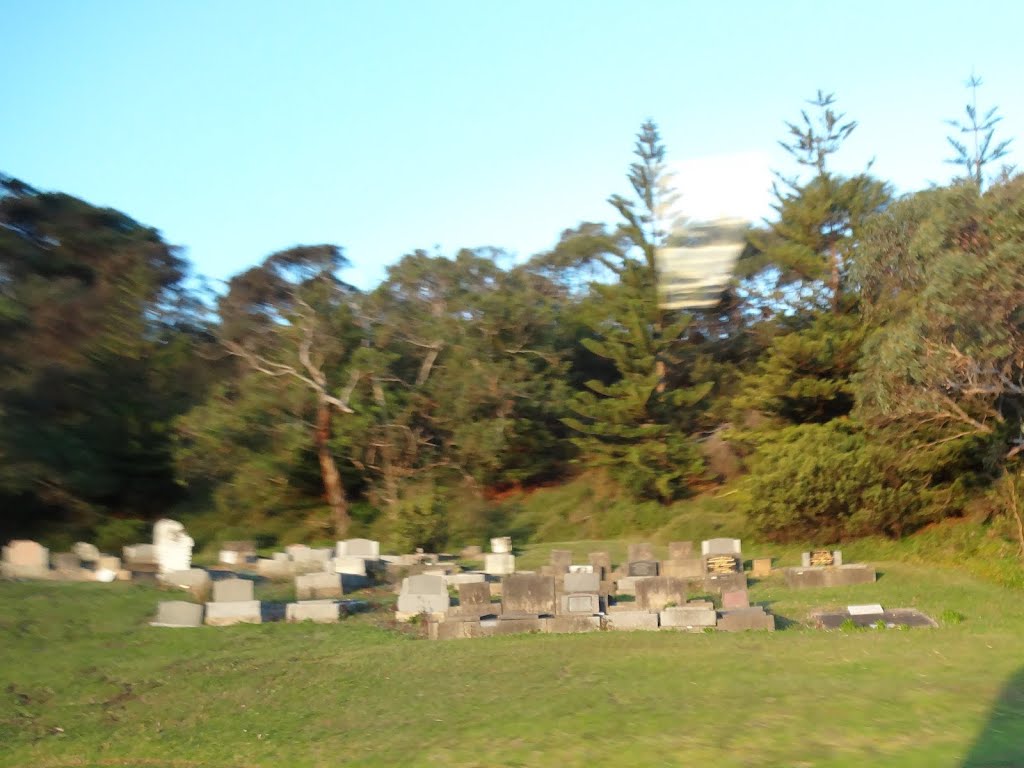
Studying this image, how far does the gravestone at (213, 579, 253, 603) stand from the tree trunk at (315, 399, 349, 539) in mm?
15194

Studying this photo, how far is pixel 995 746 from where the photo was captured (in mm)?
5598

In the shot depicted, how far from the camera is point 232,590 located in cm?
1401

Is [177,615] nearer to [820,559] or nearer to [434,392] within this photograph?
[820,559]

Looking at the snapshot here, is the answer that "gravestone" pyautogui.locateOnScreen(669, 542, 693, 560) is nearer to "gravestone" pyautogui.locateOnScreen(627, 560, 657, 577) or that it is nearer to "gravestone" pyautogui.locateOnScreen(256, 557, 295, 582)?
"gravestone" pyautogui.locateOnScreen(627, 560, 657, 577)

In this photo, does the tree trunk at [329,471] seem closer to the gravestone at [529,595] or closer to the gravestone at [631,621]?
the gravestone at [529,595]

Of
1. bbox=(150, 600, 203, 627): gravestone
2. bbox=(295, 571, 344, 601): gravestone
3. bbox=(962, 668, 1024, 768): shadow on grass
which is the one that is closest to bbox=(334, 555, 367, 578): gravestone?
bbox=(295, 571, 344, 601): gravestone

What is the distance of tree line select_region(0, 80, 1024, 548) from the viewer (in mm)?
23672

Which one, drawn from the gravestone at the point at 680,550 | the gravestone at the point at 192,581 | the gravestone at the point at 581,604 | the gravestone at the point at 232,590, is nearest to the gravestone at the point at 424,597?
the gravestone at the point at 581,604

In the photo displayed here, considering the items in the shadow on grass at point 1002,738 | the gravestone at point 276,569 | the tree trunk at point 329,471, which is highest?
the tree trunk at point 329,471

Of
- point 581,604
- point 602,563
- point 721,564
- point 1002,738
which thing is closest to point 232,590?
point 581,604

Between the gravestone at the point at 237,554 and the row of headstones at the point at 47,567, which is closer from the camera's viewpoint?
the row of headstones at the point at 47,567

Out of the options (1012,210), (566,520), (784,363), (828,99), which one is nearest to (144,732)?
(1012,210)

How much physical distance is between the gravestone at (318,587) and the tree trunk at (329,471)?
12781 mm

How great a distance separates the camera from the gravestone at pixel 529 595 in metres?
12.9
